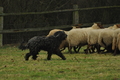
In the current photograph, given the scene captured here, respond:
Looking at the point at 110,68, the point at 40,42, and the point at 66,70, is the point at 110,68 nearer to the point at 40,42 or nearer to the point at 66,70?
the point at 66,70

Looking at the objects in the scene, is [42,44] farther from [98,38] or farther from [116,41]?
[98,38]

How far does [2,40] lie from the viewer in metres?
20.4

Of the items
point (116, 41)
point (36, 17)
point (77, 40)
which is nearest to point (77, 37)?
point (77, 40)

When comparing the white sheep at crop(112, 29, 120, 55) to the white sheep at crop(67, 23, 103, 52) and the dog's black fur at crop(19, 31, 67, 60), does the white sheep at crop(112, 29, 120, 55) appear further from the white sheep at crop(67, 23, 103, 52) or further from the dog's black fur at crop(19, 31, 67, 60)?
the dog's black fur at crop(19, 31, 67, 60)

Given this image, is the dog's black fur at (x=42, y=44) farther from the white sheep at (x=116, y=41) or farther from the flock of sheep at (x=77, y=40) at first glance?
the white sheep at (x=116, y=41)

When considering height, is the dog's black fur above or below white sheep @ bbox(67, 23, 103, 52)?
above

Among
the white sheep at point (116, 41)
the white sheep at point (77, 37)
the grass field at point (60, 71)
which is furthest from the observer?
the white sheep at point (77, 37)

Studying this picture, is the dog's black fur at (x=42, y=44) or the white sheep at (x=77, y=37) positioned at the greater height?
the dog's black fur at (x=42, y=44)

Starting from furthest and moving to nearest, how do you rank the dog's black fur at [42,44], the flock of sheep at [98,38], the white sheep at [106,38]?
the white sheep at [106,38], the flock of sheep at [98,38], the dog's black fur at [42,44]

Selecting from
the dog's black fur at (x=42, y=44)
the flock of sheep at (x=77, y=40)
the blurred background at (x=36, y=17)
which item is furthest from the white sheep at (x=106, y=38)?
the blurred background at (x=36, y=17)

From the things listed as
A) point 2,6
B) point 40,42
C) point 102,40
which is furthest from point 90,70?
point 2,6

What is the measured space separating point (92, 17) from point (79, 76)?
16.2m

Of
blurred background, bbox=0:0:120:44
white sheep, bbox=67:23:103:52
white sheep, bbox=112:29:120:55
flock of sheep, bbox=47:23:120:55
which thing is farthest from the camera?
blurred background, bbox=0:0:120:44

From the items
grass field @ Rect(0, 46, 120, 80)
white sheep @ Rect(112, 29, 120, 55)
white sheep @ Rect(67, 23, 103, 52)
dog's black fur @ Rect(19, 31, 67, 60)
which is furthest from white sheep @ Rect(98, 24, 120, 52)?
grass field @ Rect(0, 46, 120, 80)
